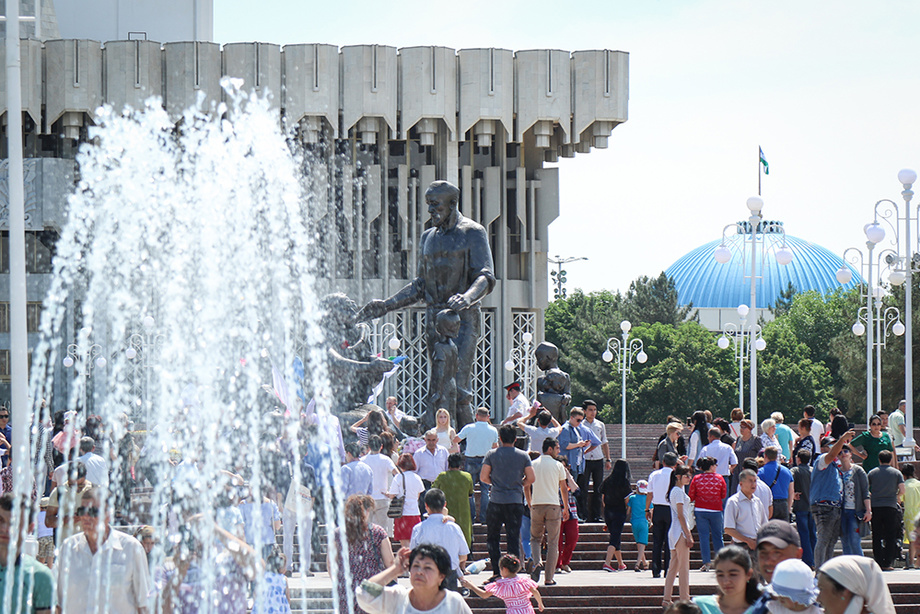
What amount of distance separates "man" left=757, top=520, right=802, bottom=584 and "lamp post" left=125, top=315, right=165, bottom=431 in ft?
79.0

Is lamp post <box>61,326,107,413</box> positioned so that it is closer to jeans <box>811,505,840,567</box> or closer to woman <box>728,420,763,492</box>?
woman <box>728,420,763,492</box>

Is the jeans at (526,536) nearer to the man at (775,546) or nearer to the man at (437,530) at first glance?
Answer: the man at (437,530)

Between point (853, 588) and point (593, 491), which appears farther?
point (593, 491)

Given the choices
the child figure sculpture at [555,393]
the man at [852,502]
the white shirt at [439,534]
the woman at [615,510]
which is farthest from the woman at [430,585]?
the child figure sculpture at [555,393]

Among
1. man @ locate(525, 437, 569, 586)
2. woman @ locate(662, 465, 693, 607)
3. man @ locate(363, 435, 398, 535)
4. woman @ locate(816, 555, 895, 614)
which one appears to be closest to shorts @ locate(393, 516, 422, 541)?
man @ locate(363, 435, 398, 535)

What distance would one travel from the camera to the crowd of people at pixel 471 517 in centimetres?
593

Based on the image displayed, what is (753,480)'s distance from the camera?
1070 centimetres

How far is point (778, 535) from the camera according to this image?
18.4ft

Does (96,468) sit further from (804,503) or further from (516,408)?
(804,503)

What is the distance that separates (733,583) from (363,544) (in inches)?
98.7

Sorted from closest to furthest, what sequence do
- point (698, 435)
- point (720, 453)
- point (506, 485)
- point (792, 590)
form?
point (792, 590) → point (506, 485) → point (720, 453) → point (698, 435)

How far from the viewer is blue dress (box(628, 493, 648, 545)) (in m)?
12.5

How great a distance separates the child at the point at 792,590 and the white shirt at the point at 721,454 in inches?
310

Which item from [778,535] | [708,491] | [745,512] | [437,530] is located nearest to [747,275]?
[708,491]
